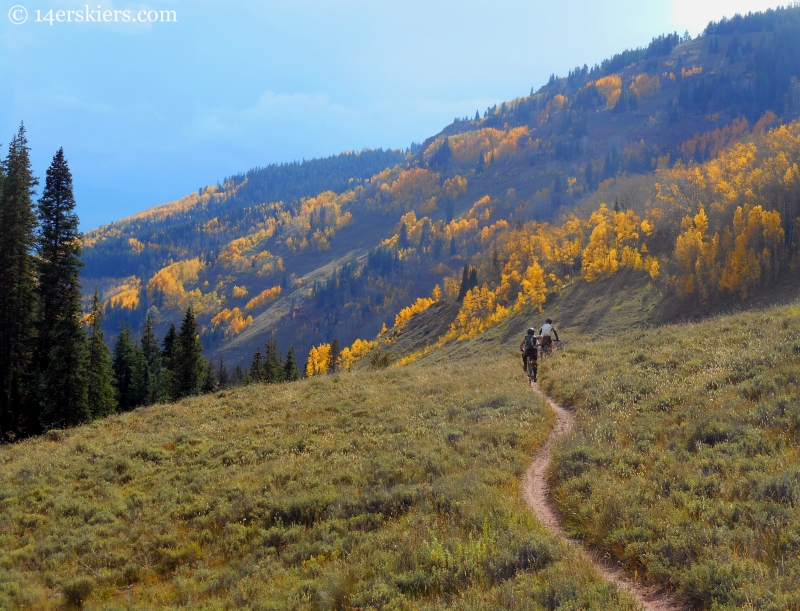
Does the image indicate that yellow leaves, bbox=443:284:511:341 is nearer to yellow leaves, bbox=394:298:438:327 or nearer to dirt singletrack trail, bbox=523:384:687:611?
yellow leaves, bbox=394:298:438:327

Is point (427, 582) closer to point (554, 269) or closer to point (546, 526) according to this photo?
point (546, 526)

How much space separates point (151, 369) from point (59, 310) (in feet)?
141

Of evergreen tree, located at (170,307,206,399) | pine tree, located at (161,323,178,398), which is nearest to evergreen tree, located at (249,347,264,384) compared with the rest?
pine tree, located at (161,323,178,398)

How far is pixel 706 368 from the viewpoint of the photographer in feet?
52.7

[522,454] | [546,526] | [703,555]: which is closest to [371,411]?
[522,454]

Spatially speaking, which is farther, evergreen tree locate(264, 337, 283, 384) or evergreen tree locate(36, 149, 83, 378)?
evergreen tree locate(264, 337, 283, 384)

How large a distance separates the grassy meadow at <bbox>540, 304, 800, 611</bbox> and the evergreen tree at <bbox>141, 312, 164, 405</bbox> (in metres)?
61.7

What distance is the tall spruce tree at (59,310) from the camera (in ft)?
100

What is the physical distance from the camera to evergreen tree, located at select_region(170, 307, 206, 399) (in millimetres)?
55438

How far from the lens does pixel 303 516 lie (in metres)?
11.2

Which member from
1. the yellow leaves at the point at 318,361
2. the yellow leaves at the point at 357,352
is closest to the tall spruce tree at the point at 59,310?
the yellow leaves at the point at 318,361

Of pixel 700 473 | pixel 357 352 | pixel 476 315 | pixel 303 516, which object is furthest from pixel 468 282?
pixel 700 473

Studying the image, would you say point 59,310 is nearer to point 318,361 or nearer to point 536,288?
point 536,288

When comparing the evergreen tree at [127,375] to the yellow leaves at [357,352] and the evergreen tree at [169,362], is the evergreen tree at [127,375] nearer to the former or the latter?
the evergreen tree at [169,362]
